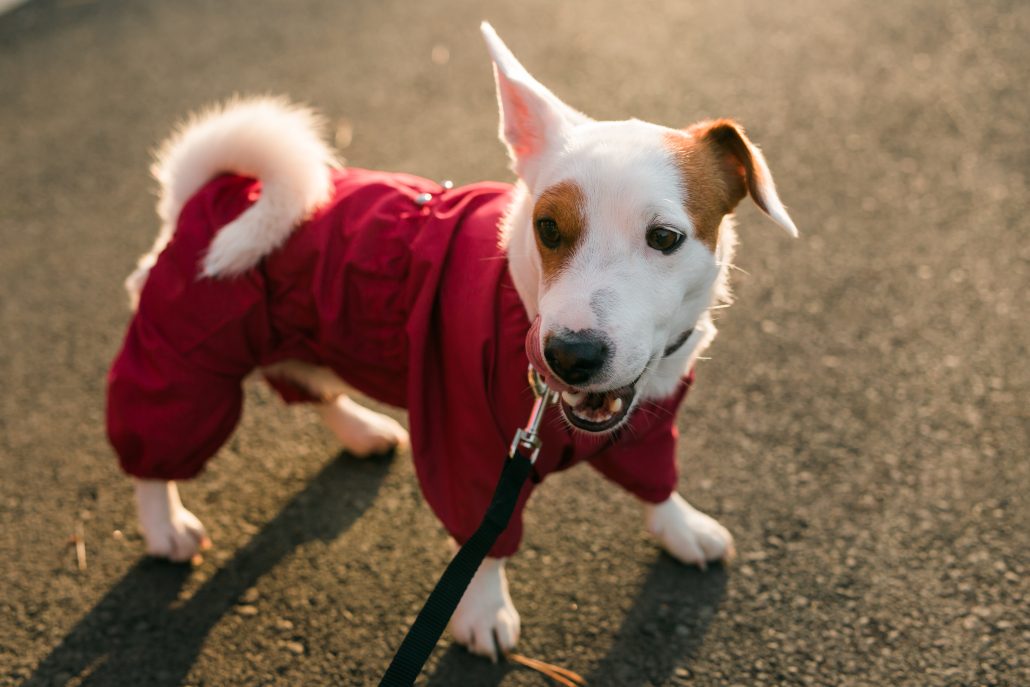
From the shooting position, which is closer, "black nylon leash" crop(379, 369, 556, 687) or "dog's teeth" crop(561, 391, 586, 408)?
"black nylon leash" crop(379, 369, 556, 687)

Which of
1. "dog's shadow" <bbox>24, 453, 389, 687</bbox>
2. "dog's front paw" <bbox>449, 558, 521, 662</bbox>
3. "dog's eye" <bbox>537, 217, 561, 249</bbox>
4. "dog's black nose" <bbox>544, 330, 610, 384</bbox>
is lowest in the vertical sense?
"dog's shadow" <bbox>24, 453, 389, 687</bbox>

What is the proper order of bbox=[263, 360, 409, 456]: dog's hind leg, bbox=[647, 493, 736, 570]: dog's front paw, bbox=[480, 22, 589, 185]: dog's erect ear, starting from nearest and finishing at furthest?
bbox=[480, 22, 589, 185]: dog's erect ear
bbox=[647, 493, 736, 570]: dog's front paw
bbox=[263, 360, 409, 456]: dog's hind leg

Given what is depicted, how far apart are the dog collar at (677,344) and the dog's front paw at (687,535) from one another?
55 centimetres

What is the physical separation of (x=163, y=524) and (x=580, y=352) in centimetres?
150

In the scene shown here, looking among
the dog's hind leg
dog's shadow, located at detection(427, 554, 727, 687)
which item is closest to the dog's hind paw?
the dog's hind leg

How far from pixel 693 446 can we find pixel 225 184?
1573mm

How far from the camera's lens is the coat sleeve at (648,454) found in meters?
2.32

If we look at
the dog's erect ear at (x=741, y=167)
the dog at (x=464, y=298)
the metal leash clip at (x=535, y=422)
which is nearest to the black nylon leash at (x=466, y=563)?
the metal leash clip at (x=535, y=422)

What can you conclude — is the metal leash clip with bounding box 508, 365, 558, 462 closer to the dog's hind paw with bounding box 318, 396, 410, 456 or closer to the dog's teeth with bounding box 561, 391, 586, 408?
the dog's teeth with bounding box 561, 391, 586, 408

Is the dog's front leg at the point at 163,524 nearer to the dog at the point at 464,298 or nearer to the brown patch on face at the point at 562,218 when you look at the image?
the dog at the point at 464,298

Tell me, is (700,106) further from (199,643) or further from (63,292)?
(199,643)

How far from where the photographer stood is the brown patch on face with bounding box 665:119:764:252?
2018 millimetres

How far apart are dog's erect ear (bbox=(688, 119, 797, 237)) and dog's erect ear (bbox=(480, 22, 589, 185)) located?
307mm

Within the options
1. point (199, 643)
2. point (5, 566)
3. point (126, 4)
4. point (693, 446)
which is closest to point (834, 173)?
point (693, 446)
